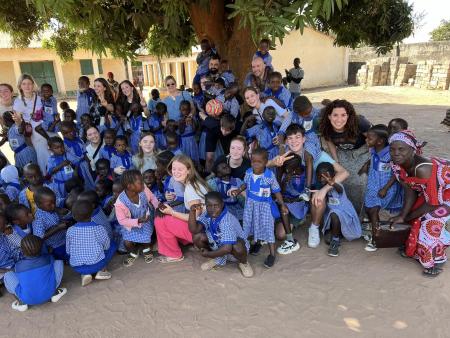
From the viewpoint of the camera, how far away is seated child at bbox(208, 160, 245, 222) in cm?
355

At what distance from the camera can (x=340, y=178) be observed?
3523 mm

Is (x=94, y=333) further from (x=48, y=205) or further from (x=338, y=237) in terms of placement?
(x=338, y=237)

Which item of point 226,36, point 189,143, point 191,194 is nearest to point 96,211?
point 191,194

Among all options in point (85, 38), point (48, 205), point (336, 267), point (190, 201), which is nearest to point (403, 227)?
point (336, 267)

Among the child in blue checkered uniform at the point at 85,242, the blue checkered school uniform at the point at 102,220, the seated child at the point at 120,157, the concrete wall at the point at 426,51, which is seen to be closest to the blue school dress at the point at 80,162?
the seated child at the point at 120,157

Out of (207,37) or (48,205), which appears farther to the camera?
(207,37)

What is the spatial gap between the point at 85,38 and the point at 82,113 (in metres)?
1.44

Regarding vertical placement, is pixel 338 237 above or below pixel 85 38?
below

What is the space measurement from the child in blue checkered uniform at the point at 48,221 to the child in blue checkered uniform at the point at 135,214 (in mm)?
578

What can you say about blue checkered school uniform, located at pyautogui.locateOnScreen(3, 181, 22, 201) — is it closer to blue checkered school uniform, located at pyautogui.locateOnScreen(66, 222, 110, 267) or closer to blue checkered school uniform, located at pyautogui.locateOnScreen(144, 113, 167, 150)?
blue checkered school uniform, located at pyautogui.locateOnScreen(66, 222, 110, 267)

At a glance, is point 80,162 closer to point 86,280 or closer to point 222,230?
point 86,280

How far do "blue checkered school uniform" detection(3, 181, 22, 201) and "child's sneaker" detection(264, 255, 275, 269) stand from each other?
285 centimetres

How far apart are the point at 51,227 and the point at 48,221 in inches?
2.5

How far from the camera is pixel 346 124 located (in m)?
3.68
